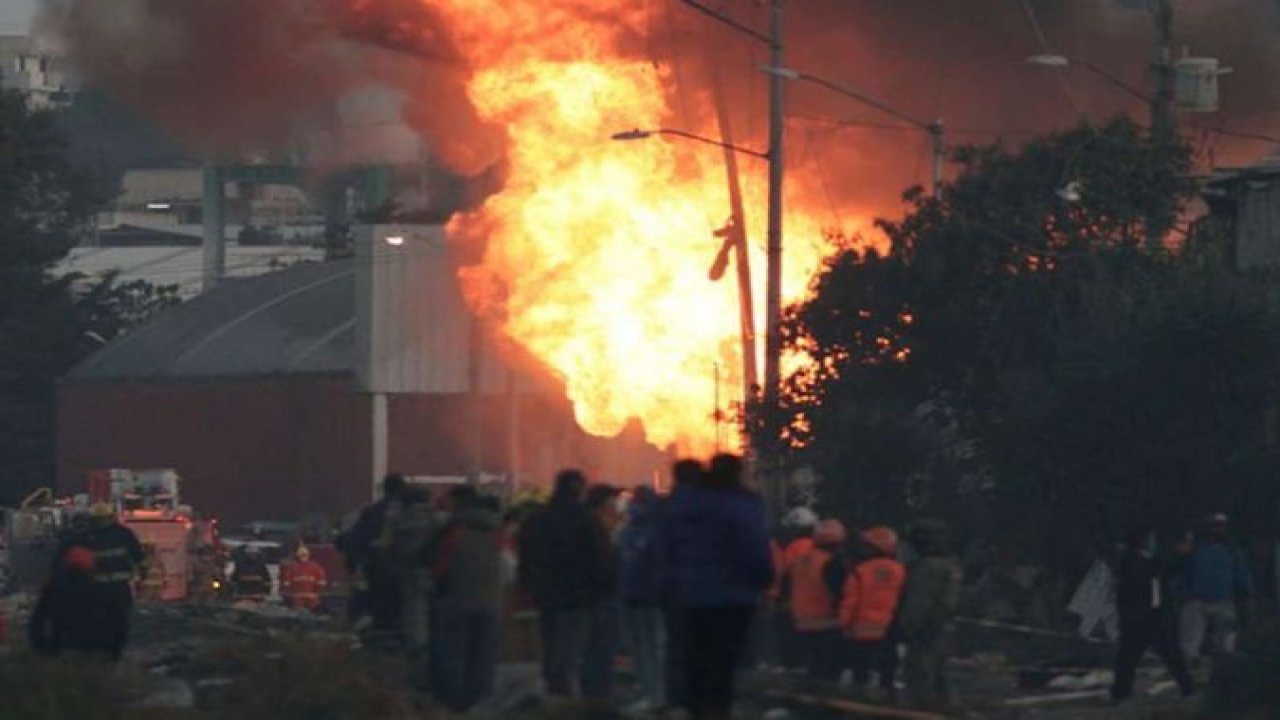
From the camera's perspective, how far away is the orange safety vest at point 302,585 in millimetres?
45531

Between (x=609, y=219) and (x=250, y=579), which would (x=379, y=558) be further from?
(x=250, y=579)

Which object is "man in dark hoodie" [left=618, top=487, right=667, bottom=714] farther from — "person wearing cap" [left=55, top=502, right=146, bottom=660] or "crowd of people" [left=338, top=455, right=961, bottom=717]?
"person wearing cap" [left=55, top=502, right=146, bottom=660]

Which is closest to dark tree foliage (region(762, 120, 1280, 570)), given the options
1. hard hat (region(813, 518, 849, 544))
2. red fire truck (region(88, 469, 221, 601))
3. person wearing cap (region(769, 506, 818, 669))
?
person wearing cap (region(769, 506, 818, 669))

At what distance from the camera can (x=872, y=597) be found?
2480 centimetres

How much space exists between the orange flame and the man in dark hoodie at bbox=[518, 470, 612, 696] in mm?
27110

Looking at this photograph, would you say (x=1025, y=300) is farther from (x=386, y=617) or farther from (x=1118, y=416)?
(x=386, y=617)

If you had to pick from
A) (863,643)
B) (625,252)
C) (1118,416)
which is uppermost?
(625,252)

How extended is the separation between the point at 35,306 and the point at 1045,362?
5396 centimetres

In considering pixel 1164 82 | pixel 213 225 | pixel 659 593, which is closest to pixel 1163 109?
pixel 1164 82

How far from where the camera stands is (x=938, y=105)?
55.2 metres

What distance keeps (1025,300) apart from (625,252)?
49.1 ft

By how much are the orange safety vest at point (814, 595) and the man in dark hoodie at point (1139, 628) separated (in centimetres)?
243

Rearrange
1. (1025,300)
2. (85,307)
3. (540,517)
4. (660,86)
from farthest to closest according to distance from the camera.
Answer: (85,307) → (660,86) → (1025,300) → (540,517)

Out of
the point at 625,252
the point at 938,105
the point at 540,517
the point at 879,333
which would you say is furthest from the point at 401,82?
the point at 540,517
